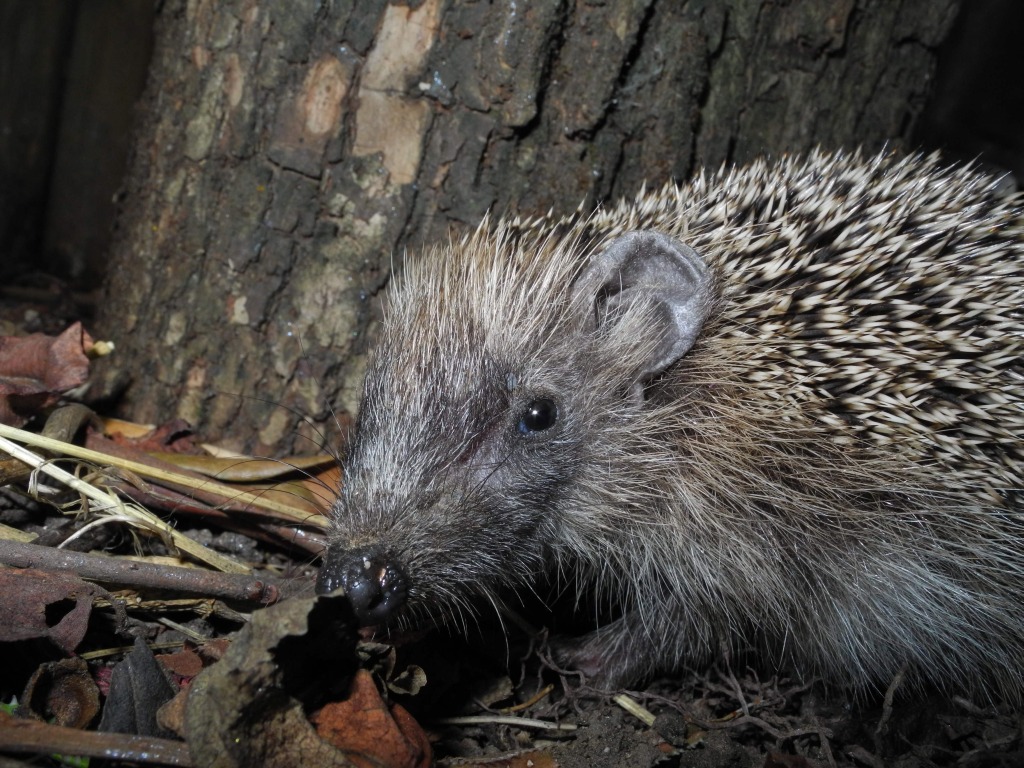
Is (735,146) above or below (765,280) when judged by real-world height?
above

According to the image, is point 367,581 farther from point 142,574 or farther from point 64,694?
point 64,694

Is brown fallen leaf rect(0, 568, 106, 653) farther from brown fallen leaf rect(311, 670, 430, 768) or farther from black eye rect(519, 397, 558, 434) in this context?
black eye rect(519, 397, 558, 434)

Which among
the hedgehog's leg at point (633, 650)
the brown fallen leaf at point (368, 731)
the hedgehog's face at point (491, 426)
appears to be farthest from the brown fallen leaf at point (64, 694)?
the hedgehog's leg at point (633, 650)

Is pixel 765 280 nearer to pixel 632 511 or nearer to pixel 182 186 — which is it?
pixel 632 511

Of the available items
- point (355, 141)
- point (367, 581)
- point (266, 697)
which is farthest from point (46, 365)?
point (266, 697)

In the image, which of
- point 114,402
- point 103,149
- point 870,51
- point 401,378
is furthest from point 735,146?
point 103,149
